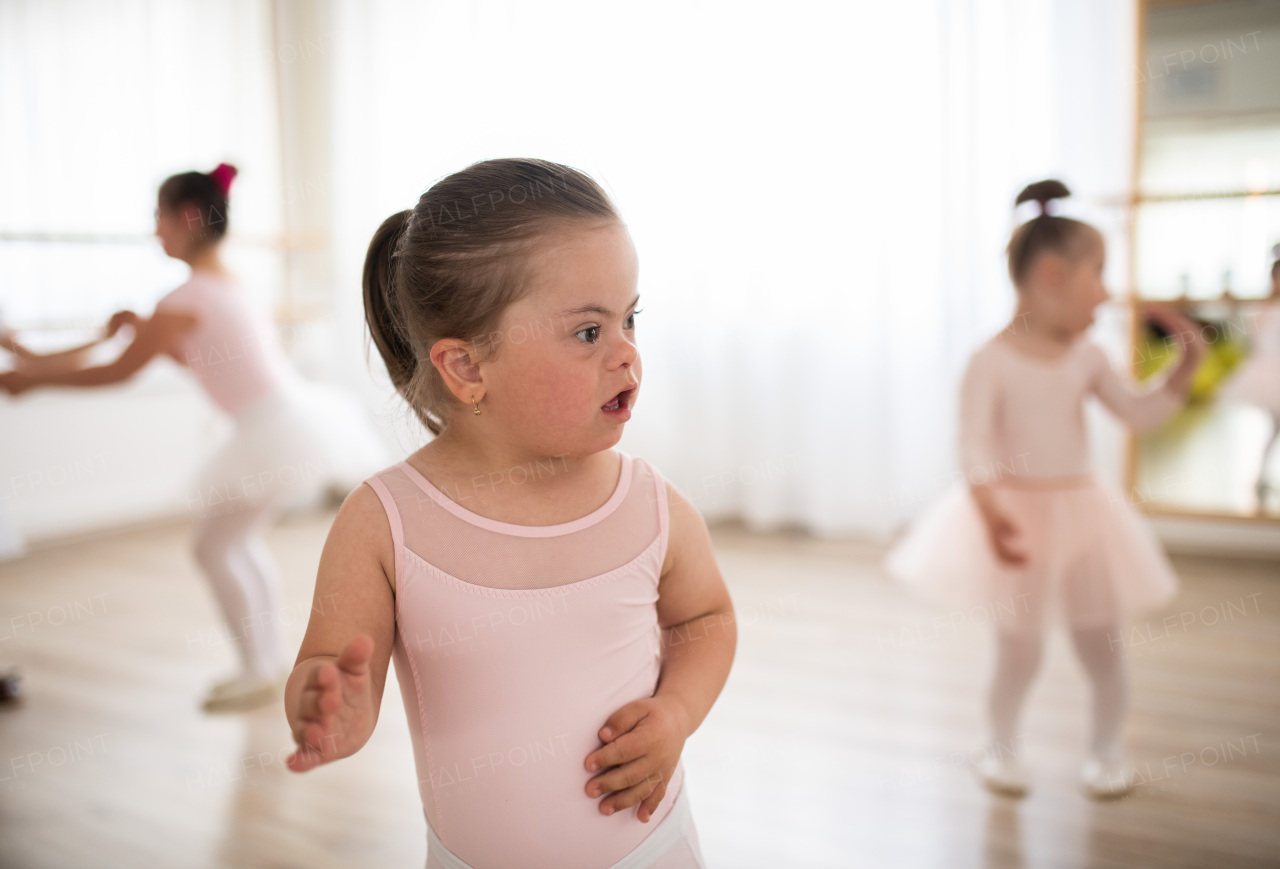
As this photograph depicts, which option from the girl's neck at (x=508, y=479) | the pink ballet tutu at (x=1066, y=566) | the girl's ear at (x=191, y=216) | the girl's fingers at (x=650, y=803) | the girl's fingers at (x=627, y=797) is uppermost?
the girl's ear at (x=191, y=216)

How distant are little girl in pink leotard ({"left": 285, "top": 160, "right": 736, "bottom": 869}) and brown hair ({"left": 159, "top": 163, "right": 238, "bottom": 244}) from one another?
1.56m

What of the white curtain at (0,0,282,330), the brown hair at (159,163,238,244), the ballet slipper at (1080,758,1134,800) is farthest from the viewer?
the white curtain at (0,0,282,330)

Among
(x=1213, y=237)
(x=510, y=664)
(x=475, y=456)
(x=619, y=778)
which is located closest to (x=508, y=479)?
(x=475, y=456)

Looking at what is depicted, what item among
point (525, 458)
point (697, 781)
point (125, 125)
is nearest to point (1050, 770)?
point (697, 781)

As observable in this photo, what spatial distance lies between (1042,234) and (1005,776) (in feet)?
3.07

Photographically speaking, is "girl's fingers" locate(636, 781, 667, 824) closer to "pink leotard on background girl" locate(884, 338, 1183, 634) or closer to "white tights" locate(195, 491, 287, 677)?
"pink leotard on background girl" locate(884, 338, 1183, 634)

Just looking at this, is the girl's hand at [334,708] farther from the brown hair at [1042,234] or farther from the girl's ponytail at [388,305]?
the brown hair at [1042,234]

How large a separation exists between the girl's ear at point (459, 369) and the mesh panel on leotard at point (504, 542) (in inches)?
3.0

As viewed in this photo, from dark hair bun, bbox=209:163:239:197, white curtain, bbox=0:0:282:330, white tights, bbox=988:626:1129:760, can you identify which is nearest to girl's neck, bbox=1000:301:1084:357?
white tights, bbox=988:626:1129:760

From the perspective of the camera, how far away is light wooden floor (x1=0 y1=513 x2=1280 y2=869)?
1.50 meters

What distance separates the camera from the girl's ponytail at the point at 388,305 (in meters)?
0.79

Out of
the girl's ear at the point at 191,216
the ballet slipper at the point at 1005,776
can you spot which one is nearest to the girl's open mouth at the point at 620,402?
the ballet slipper at the point at 1005,776

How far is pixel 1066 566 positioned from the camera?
1.61m

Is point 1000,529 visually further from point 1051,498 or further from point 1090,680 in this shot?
point 1090,680
